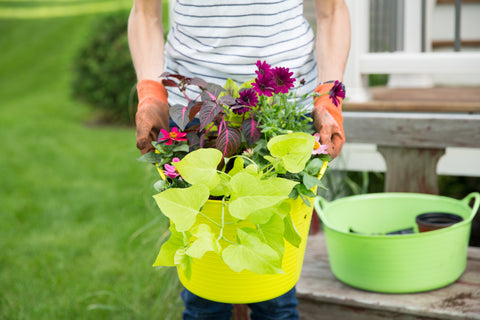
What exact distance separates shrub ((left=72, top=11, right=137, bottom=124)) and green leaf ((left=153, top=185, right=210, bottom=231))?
16.1ft

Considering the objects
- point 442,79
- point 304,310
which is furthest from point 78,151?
point 304,310

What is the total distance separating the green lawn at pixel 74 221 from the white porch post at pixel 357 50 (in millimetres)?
1033

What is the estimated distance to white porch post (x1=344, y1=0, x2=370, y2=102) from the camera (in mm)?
2486

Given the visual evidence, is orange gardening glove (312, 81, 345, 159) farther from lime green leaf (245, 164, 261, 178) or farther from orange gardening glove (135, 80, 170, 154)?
orange gardening glove (135, 80, 170, 154)

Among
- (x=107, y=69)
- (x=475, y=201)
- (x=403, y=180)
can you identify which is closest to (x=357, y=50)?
(x=403, y=180)

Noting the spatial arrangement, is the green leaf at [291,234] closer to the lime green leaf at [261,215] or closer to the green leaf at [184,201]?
the lime green leaf at [261,215]

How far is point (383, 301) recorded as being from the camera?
1.72 meters

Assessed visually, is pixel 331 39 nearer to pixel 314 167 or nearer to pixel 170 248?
pixel 314 167

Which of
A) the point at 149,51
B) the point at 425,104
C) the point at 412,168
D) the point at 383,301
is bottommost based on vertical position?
the point at 383,301

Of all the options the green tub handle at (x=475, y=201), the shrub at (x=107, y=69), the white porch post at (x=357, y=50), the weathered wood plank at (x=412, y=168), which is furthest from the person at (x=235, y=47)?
the shrub at (x=107, y=69)

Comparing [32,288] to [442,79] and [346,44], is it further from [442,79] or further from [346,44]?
[442,79]

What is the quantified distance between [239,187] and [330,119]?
0.33 m

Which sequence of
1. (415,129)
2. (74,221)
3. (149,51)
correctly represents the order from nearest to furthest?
(149,51), (415,129), (74,221)

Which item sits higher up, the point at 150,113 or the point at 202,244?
the point at 150,113
